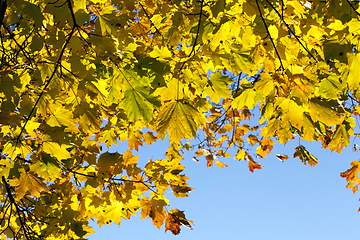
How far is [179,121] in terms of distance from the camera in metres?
1.54

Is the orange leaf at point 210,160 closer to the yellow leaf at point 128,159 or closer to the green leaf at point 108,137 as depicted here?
the green leaf at point 108,137

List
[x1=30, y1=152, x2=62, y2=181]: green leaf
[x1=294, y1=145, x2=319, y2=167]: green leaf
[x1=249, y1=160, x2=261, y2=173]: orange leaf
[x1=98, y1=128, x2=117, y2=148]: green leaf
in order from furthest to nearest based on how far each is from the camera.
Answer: [x1=249, y1=160, x2=261, y2=173]: orange leaf → [x1=294, y1=145, x2=319, y2=167]: green leaf → [x1=98, y1=128, x2=117, y2=148]: green leaf → [x1=30, y1=152, x2=62, y2=181]: green leaf

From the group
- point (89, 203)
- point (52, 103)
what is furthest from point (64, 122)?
point (89, 203)

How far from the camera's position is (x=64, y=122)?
6.03 ft

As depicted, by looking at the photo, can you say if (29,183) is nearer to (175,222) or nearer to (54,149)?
(54,149)

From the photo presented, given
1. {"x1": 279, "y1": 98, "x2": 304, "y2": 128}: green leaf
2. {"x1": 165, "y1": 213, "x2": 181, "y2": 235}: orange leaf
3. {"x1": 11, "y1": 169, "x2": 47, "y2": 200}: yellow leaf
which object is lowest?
{"x1": 165, "y1": 213, "x2": 181, "y2": 235}: orange leaf

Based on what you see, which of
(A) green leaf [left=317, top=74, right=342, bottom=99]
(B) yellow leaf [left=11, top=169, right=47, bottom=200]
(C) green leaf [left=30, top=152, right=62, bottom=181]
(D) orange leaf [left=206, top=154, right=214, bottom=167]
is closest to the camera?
(A) green leaf [left=317, top=74, right=342, bottom=99]

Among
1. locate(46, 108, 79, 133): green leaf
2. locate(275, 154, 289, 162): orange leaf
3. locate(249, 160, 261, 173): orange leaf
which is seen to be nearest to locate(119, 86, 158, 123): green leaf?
locate(46, 108, 79, 133): green leaf

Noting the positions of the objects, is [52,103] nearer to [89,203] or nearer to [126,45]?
[126,45]

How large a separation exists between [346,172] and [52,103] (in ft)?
12.3

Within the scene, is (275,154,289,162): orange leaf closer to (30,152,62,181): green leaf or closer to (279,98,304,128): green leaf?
(279,98,304,128): green leaf

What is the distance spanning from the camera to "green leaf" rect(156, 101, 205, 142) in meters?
1.52

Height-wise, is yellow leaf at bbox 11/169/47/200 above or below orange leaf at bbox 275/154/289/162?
below

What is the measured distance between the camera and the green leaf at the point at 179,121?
1.52 m
